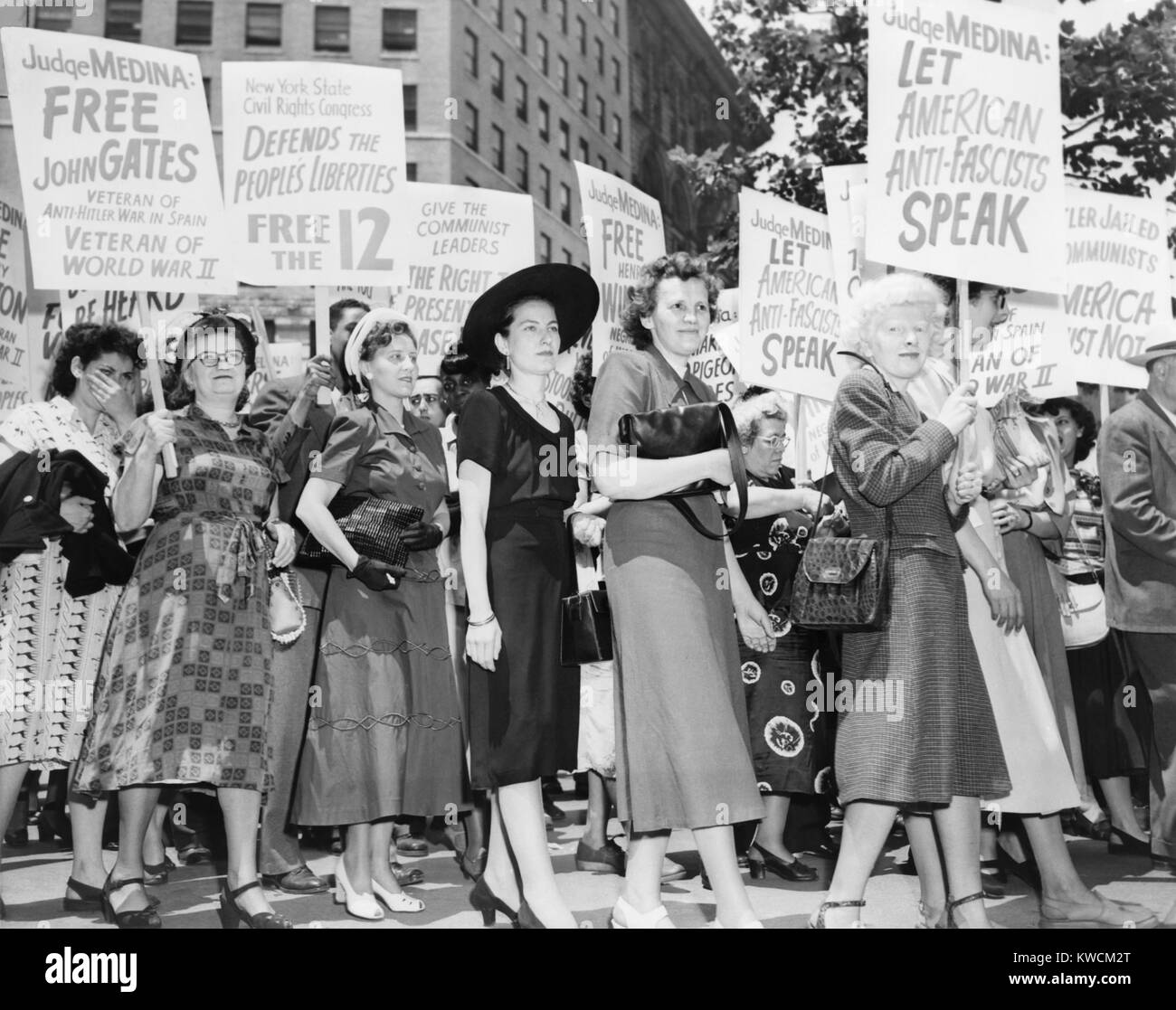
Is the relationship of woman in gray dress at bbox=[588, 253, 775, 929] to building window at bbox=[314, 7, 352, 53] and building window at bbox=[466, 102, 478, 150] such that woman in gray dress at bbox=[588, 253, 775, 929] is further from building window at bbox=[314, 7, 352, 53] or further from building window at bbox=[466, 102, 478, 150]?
building window at bbox=[314, 7, 352, 53]

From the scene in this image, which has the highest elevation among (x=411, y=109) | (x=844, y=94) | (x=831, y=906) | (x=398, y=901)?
(x=411, y=109)

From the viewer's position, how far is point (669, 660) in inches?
168

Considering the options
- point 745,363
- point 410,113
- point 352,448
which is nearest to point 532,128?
point 410,113

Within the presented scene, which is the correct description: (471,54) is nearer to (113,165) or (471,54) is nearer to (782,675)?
Result: (113,165)

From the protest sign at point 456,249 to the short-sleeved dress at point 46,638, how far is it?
3.70 m

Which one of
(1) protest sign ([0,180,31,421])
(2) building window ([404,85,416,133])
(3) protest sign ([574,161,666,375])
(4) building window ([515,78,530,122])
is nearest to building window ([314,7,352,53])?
(2) building window ([404,85,416,133])

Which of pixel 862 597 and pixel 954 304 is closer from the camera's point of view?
pixel 862 597

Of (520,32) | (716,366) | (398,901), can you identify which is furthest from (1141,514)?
(520,32)

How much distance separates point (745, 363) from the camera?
26.2 feet

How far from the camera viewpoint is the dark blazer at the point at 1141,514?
5.24 metres

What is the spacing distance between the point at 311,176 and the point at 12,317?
2.17 m
